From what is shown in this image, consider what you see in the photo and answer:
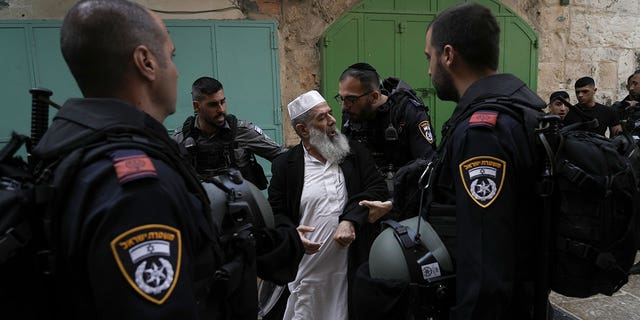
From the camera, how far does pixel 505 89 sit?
1.62m

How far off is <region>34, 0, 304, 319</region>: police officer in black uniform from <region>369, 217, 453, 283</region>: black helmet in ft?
2.01

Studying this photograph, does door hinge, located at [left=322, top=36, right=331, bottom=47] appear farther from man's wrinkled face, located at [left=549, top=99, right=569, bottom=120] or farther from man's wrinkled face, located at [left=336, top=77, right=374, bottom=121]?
man's wrinkled face, located at [left=549, top=99, right=569, bottom=120]

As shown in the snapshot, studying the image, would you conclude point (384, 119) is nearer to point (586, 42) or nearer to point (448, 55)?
point (448, 55)

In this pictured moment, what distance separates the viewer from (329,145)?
286 centimetres

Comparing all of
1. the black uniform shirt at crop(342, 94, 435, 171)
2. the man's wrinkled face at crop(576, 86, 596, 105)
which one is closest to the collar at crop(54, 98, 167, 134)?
the black uniform shirt at crop(342, 94, 435, 171)

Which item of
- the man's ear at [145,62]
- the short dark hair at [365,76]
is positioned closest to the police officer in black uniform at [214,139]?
the short dark hair at [365,76]

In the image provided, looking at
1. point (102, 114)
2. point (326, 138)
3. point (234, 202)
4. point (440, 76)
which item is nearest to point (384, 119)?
point (326, 138)

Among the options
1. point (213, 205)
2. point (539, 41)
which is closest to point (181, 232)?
point (213, 205)

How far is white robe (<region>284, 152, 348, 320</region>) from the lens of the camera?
2793 millimetres

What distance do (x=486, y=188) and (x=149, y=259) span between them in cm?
102

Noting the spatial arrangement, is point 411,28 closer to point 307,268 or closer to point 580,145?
point 307,268

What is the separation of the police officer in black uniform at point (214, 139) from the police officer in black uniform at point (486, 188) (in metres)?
2.03

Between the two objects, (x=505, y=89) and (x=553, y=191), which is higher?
(x=505, y=89)

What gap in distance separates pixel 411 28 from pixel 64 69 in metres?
4.16
